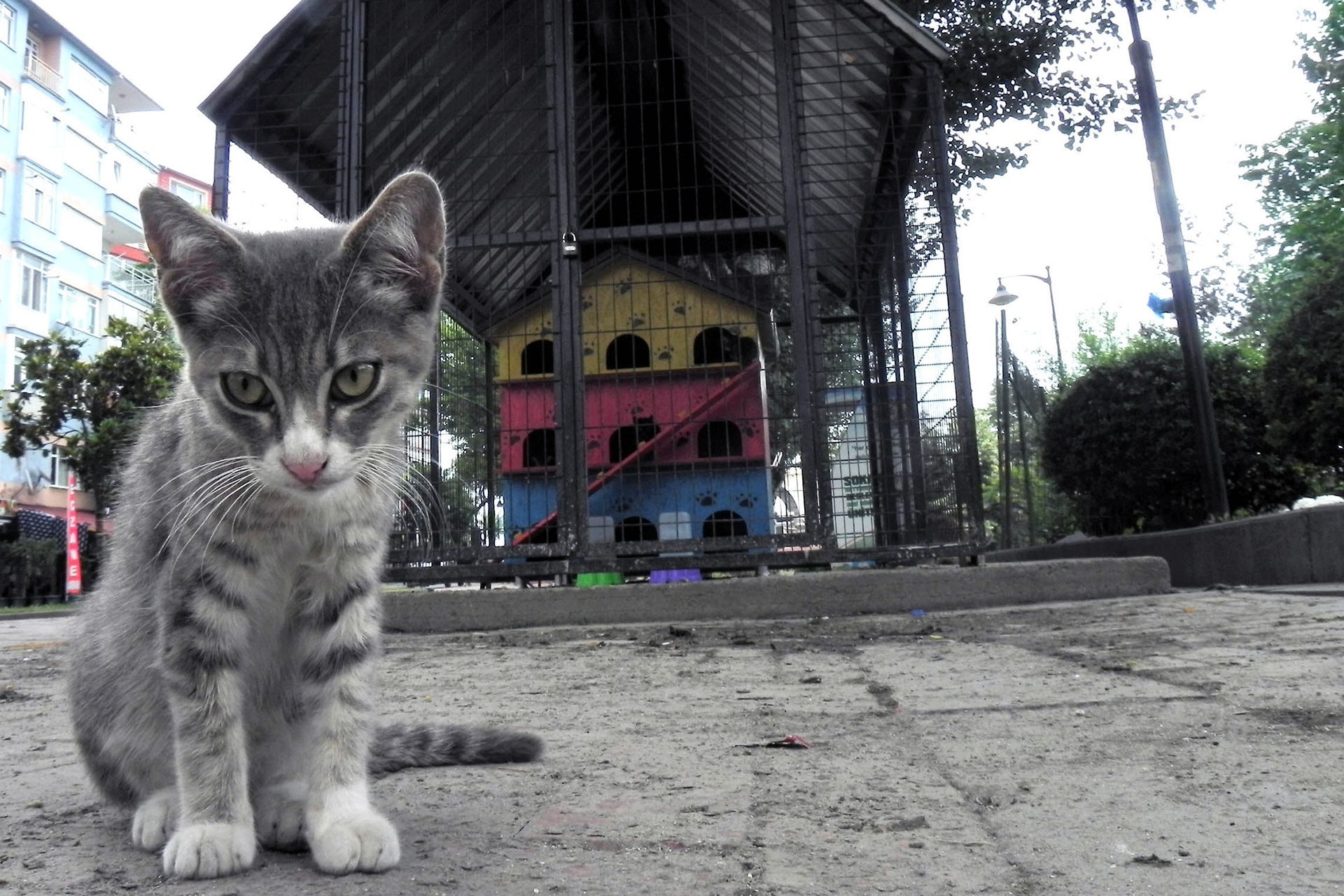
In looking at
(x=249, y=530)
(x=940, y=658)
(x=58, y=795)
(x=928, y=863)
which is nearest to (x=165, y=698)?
(x=249, y=530)

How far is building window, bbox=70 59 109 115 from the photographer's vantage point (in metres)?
34.3

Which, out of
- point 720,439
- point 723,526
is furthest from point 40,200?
point 723,526

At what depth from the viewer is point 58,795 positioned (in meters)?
2.35

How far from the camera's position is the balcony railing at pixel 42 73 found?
31859mm

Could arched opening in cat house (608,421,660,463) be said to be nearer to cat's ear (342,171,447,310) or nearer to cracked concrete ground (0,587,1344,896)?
cracked concrete ground (0,587,1344,896)

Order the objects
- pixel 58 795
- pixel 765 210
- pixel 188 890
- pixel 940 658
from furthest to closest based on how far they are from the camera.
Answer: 1. pixel 765 210
2. pixel 940 658
3. pixel 58 795
4. pixel 188 890

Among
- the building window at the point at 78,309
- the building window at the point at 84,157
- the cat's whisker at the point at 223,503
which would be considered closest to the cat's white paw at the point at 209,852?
the cat's whisker at the point at 223,503

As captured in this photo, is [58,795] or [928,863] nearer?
[928,863]

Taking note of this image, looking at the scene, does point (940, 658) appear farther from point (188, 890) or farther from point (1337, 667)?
point (188, 890)

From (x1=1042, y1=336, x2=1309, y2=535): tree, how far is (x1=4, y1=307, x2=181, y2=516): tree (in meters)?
15.5

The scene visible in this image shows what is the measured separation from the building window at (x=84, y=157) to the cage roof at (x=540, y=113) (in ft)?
102

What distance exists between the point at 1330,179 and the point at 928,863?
22.8 metres

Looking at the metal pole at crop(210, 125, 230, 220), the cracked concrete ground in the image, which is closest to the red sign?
the metal pole at crop(210, 125, 230, 220)

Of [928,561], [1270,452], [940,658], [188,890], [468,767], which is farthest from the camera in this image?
[1270,452]
